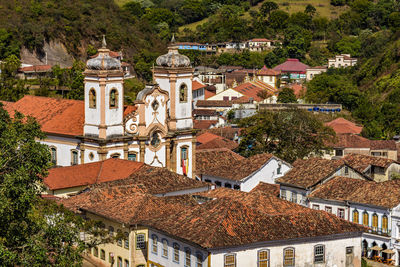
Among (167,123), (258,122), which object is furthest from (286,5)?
(167,123)

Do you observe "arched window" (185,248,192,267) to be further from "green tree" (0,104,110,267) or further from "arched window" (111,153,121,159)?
"arched window" (111,153,121,159)

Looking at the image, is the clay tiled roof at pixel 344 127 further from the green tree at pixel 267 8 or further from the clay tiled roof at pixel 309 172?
the green tree at pixel 267 8

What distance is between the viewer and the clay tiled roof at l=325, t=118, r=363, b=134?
8600 cm

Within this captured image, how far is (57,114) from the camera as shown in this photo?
61.6 m

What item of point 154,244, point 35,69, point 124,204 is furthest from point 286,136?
point 35,69

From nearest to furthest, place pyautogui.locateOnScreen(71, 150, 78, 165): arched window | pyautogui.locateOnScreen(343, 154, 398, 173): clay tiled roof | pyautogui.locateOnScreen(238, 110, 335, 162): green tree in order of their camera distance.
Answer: pyautogui.locateOnScreen(71, 150, 78, 165): arched window < pyautogui.locateOnScreen(343, 154, 398, 173): clay tiled roof < pyautogui.locateOnScreen(238, 110, 335, 162): green tree

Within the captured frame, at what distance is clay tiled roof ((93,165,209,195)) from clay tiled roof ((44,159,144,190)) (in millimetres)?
1052

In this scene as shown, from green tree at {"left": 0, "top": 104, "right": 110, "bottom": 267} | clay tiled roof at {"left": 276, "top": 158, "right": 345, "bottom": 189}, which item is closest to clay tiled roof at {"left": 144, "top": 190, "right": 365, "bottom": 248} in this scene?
green tree at {"left": 0, "top": 104, "right": 110, "bottom": 267}

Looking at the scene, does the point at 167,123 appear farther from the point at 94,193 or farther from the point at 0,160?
the point at 0,160

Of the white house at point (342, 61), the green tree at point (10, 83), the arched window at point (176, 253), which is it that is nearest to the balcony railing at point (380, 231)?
the arched window at point (176, 253)

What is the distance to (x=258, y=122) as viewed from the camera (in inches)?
2847

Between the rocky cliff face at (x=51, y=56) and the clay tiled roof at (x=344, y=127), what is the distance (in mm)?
37680

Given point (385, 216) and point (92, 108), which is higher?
point (92, 108)

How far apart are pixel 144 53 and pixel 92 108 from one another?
214 feet
